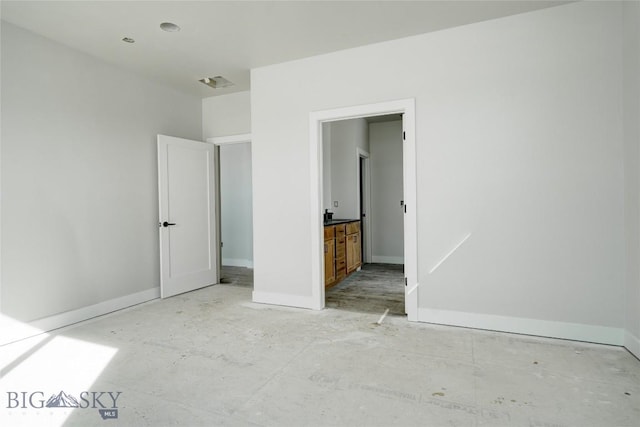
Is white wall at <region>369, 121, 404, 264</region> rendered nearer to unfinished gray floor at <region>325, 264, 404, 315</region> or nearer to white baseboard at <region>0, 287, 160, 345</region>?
unfinished gray floor at <region>325, 264, 404, 315</region>

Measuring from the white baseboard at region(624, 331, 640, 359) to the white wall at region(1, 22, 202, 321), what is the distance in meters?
4.72

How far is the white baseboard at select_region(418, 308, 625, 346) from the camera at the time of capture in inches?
107

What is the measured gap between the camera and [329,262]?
4520 mm

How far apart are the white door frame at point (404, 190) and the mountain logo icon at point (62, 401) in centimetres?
220

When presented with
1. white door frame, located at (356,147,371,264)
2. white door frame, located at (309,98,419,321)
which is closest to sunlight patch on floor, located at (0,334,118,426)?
white door frame, located at (309,98,419,321)

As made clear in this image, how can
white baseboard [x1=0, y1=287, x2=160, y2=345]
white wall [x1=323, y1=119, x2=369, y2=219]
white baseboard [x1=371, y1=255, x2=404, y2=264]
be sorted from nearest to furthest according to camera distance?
white baseboard [x1=0, y1=287, x2=160, y2=345], white wall [x1=323, y1=119, x2=369, y2=219], white baseboard [x1=371, y1=255, x2=404, y2=264]

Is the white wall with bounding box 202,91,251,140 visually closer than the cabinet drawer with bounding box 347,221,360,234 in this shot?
Yes

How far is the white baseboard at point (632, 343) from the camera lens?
2457 mm

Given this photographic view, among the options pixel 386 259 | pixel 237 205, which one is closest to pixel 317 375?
pixel 386 259

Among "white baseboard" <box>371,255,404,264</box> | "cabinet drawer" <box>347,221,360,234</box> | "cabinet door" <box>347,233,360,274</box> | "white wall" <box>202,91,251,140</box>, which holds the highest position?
"white wall" <box>202,91,251,140</box>

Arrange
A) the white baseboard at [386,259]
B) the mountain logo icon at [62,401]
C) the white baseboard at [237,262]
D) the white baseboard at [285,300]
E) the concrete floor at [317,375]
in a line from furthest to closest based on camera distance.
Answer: the white baseboard at [386,259] → the white baseboard at [237,262] → the white baseboard at [285,300] → the mountain logo icon at [62,401] → the concrete floor at [317,375]

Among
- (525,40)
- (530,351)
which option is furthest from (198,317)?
(525,40)

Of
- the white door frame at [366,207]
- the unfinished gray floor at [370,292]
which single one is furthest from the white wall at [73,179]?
the white door frame at [366,207]

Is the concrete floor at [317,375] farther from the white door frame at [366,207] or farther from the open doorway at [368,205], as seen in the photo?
the white door frame at [366,207]
